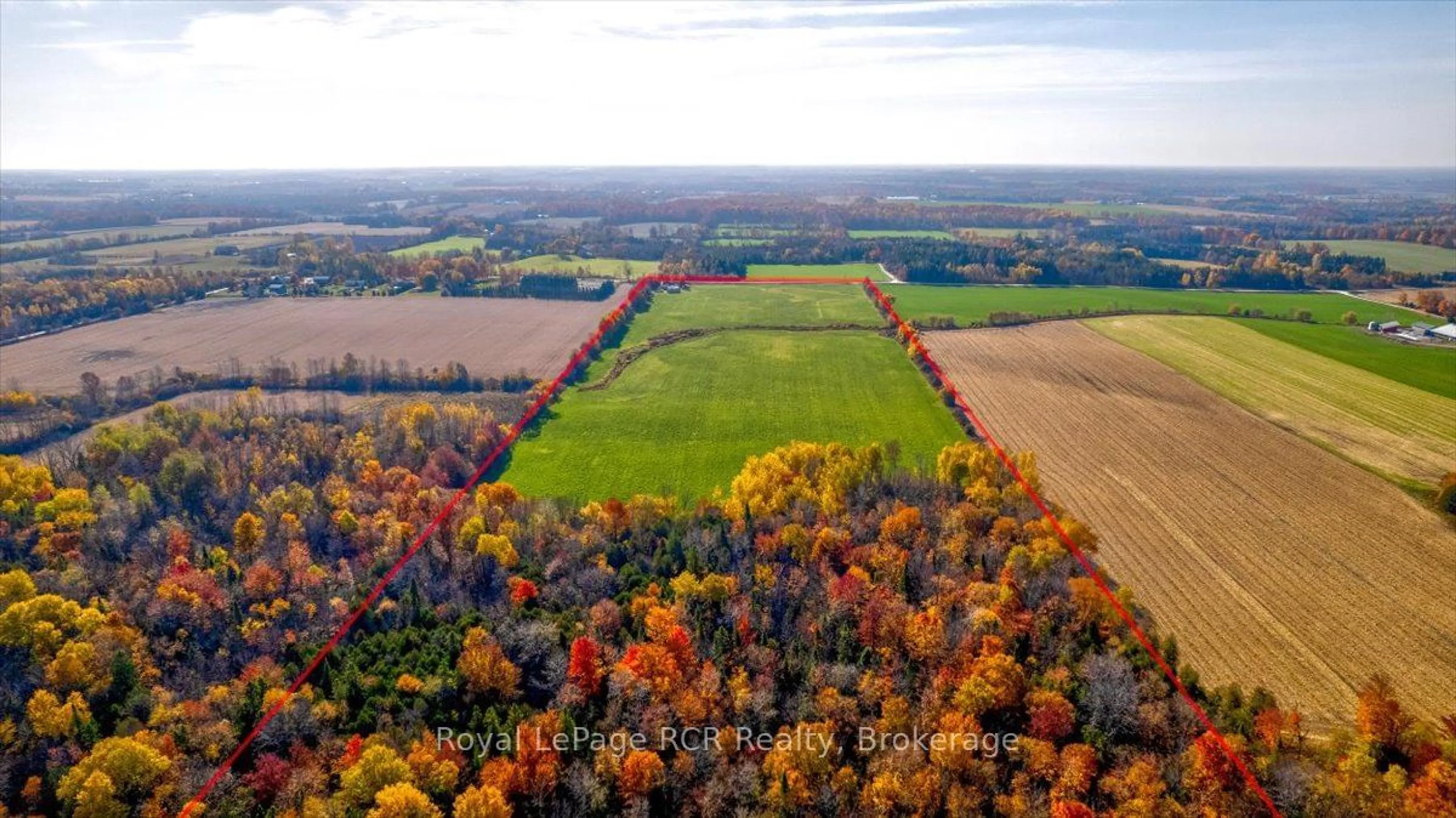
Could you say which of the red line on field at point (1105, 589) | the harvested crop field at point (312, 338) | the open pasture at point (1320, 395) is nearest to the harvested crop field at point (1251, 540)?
the red line on field at point (1105, 589)

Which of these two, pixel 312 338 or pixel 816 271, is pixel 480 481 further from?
pixel 816 271

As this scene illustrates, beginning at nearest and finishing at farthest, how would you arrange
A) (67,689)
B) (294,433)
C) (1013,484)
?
(67,689)
(1013,484)
(294,433)

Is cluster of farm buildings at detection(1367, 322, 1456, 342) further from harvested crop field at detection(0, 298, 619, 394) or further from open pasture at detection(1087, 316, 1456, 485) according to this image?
harvested crop field at detection(0, 298, 619, 394)

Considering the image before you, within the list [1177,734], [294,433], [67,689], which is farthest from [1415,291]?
[67,689]

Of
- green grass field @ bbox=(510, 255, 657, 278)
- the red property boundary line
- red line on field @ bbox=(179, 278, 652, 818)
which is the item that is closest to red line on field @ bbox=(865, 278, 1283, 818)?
the red property boundary line

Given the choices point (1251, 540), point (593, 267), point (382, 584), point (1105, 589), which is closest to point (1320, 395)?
point (1251, 540)

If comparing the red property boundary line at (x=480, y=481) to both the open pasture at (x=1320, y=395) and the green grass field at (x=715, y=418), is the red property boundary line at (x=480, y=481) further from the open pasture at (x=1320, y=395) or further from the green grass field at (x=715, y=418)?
the open pasture at (x=1320, y=395)

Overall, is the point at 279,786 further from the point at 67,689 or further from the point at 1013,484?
the point at 1013,484
